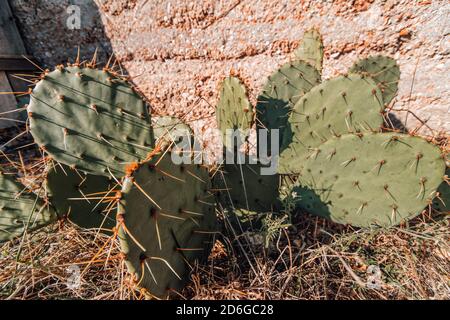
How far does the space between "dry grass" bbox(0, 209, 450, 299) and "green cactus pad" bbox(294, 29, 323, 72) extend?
82cm

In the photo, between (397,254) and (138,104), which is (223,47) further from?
(397,254)

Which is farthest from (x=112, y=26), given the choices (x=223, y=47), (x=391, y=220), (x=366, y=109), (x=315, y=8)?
(x=391, y=220)

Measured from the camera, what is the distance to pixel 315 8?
164 centimetres

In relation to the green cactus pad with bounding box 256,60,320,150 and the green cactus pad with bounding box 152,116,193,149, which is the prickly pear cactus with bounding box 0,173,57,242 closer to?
the green cactus pad with bounding box 152,116,193,149

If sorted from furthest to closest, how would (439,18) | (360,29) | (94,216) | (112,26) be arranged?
(112,26) < (360,29) < (439,18) < (94,216)

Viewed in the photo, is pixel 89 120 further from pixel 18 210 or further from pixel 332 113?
pixel 332 113

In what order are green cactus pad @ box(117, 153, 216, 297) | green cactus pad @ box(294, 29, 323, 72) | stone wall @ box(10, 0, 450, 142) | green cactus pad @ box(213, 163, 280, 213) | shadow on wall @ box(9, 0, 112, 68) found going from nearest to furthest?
green cactus pad @ box(117, 153, 216, 297) < green cactus pad @ box(213, 163, 280, 213) < green cactus pad @ box(294, 29, 323, 72) < stone wall @ box(10, 0, 450, 142) < shadow on wall @ box(9, 0, 112, 68)

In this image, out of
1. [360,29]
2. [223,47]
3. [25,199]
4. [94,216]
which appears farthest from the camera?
[223,47]

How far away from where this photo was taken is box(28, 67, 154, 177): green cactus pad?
0.78 metres

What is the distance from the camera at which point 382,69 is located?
137 cm

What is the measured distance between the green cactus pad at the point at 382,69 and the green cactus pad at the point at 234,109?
0.67 metres

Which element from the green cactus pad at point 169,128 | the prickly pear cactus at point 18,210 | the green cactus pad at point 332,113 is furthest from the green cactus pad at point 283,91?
the prickly pear cactus at point 18,210

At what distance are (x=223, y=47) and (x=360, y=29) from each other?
91 cm

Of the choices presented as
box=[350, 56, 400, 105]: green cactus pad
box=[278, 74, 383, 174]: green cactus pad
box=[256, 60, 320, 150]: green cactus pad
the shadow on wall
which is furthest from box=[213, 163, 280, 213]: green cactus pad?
the shadow on wall
